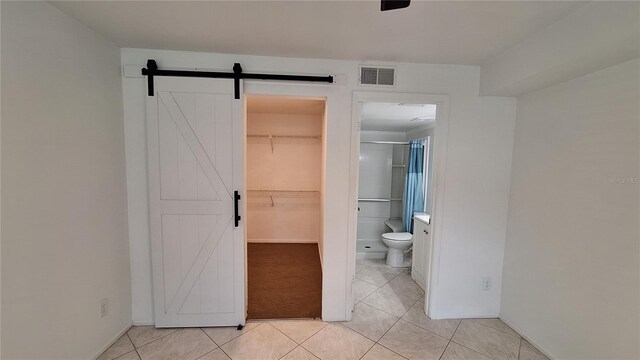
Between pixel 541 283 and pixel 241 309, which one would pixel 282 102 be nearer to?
pixel 241 309

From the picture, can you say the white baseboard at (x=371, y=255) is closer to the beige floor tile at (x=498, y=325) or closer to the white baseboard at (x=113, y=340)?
the beige floor tile at (x=498, y=325)

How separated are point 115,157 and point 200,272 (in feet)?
3.83

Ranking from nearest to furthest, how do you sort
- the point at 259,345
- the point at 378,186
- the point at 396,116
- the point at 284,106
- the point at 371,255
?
the point at 259,345 < the point at 396,116 < the point at 284,106 < the point at 371,255 < the point at 378,186

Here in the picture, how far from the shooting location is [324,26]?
1568 millimetres

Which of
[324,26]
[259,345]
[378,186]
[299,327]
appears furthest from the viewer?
[378,186]

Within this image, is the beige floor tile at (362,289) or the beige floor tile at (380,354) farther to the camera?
the beige floor tile at (362,289)

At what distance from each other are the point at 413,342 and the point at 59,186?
2776 millimetres

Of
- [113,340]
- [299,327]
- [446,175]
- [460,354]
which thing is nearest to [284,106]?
[446,175]

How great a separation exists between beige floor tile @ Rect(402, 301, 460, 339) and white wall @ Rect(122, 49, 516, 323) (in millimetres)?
97

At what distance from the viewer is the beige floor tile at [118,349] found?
69.6 inches

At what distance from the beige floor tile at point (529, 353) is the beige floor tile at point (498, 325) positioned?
0.12 m

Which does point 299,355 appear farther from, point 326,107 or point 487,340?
point 326,107

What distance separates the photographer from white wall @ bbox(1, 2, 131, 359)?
1.23 metres

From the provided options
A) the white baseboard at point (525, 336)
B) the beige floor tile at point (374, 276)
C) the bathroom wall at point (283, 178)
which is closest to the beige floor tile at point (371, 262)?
the beige floor tile at point (374, 276)
